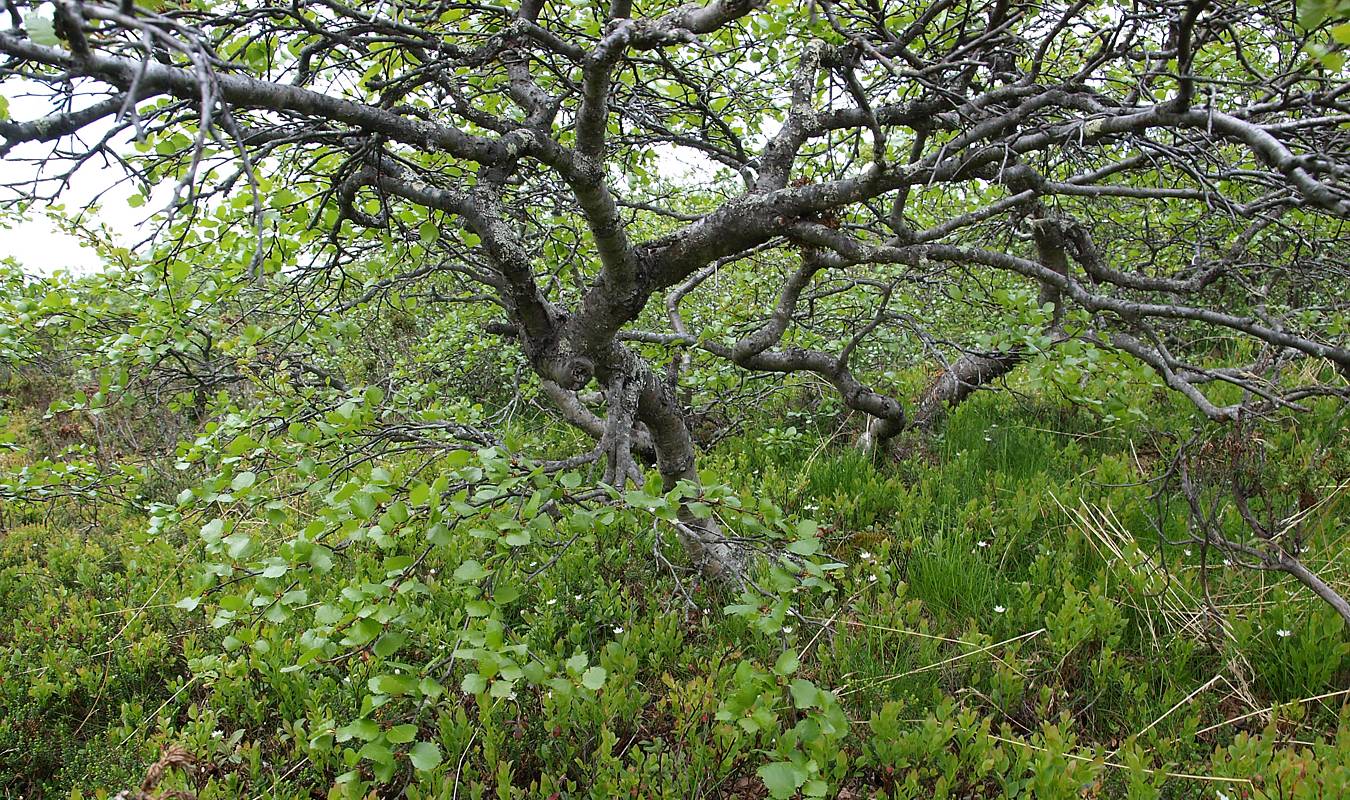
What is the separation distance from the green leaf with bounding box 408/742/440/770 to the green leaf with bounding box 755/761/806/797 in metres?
0.71

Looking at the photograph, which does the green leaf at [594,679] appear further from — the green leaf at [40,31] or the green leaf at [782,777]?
the green leaf at [40,31]

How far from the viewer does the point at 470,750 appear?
268 cm

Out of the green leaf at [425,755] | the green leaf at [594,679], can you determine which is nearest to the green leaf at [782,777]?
the green leaf at [594,679]

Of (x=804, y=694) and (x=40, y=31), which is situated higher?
(x=40, y=31)

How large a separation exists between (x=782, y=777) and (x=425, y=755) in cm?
79

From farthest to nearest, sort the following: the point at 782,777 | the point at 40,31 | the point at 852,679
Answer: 1. the point at 852,679
2. the point at 782,777
3. the point at 40,31

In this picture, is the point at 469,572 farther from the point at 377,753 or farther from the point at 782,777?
the point at 782,777

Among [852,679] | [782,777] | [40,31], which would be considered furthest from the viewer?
[852,679]

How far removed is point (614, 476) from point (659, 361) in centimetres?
227

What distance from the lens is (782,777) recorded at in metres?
1.45

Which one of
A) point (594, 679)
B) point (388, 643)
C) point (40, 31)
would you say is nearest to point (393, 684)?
point (388, 643)

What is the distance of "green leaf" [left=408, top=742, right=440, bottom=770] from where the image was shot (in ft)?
4.92

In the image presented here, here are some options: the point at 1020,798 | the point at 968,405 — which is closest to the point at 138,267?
the point at 1020,798

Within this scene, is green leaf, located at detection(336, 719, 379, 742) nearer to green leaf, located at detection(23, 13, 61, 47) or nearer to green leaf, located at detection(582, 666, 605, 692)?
green leaf, located at detection(582, 666, 605, 692)
